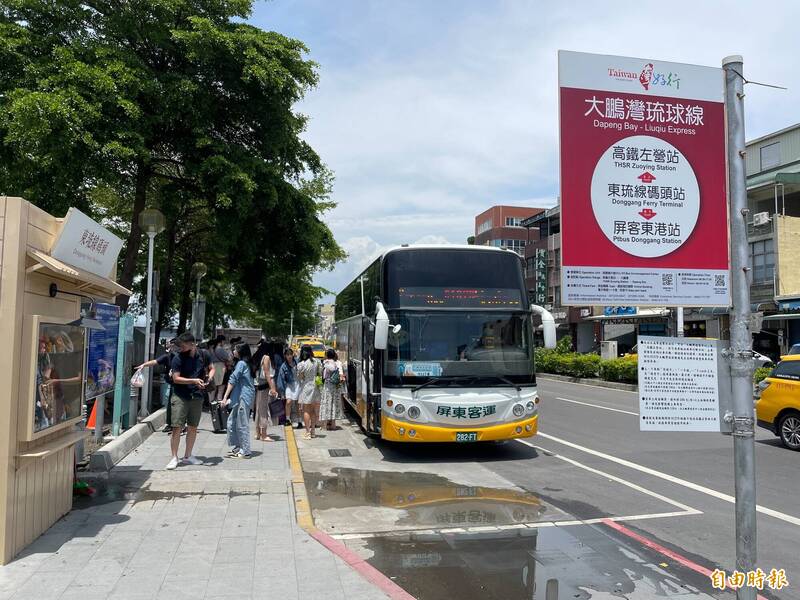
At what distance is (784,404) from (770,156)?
28556 mm

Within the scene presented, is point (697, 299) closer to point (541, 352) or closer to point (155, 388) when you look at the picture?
point (155, 388)

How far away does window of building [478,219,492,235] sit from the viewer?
7539 centimetres

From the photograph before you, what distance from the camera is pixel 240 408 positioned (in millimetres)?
9461

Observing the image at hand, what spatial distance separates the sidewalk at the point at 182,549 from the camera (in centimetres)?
452

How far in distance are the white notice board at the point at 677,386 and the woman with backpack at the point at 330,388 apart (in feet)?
31.8

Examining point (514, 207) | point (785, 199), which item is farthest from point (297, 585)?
point (514, 207)

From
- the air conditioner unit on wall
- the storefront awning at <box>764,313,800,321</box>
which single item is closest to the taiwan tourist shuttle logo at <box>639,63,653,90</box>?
the air conditioner unit on wall

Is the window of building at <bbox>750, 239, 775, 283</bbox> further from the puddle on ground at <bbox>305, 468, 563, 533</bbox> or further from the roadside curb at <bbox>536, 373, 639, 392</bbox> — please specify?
the puddle on ground at <bbox>305, 468, 563, 533</bbox>

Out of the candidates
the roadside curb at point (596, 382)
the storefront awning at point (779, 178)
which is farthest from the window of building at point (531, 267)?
the storefront awning at point (779, 178)

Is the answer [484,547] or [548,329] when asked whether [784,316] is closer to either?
[548,329]

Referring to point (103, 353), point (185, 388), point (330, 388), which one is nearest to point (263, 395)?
point (330, 388)

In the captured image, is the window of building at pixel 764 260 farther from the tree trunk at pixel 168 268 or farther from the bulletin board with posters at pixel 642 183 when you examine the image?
the bulletin board with posters at pixel 642 183

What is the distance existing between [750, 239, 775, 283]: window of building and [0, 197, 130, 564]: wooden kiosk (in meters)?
32.8

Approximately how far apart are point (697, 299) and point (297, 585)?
11.7 feet
